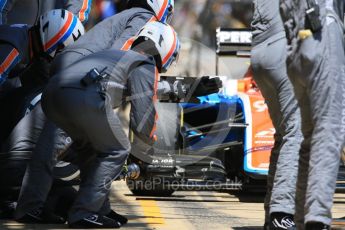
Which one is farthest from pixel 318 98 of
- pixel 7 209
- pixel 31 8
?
pixel 31 8

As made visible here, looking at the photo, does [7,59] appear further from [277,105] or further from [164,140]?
[164,140]

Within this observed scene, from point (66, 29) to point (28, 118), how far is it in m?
0.76

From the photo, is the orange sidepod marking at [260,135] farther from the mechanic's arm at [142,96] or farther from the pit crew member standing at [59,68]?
the mechanic's arm at [142,96]

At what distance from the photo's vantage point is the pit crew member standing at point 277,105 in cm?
519

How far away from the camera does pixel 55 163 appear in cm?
644

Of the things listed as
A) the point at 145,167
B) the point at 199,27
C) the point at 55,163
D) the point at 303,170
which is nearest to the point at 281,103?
the point at 303,170

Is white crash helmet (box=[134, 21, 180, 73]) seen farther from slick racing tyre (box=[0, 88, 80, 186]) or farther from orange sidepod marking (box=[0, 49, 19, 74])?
slick racing tyre (box=[0, 88, 80, 186])

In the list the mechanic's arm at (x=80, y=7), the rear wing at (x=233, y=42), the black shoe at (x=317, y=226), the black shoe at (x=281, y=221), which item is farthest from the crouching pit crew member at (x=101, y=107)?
the rear wing at (x=233, y=42)

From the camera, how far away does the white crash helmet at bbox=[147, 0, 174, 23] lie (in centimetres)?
719

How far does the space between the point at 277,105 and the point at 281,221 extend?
78 cm

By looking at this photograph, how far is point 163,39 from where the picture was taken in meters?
6.11

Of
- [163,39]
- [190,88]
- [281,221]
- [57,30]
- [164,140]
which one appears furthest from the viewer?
[164,140]

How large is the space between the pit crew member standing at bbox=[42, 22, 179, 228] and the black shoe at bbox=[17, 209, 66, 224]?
0.39 m

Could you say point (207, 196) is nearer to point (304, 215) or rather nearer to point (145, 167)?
point (145, 167)
